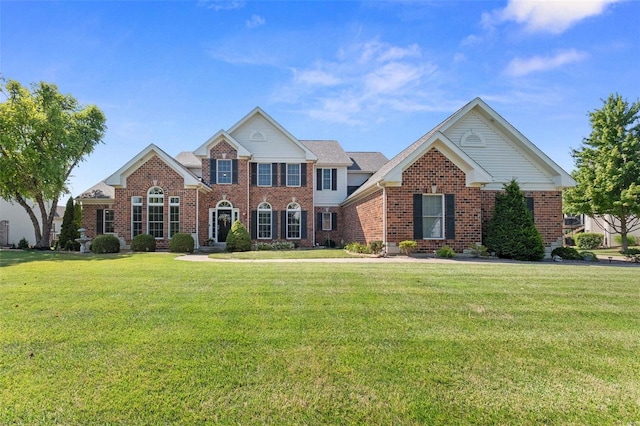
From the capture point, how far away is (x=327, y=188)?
24438mm

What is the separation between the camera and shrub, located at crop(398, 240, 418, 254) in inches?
555

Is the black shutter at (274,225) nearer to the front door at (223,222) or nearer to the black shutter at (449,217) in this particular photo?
the front door at (223,222)

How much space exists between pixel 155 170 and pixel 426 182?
14.3 meters

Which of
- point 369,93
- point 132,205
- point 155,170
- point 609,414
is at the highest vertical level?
point 369,93

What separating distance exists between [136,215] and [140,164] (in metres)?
2.81

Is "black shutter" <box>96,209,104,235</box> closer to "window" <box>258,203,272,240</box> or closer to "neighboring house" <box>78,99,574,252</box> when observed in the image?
"neighboring house" <box>78,99,574,252</box>

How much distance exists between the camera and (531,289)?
701 centimetres

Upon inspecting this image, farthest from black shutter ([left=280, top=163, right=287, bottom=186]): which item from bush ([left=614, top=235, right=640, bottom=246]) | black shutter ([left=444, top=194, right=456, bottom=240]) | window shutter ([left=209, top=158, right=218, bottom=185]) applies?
bush ([left=614, top=235, right=640, bottom=246])

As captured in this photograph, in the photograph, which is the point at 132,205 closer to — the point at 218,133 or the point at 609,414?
the point at 218,133

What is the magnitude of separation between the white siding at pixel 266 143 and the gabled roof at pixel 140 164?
15.1ft

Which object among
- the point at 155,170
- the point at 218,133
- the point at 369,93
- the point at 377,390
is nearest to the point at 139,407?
the point at 377,390

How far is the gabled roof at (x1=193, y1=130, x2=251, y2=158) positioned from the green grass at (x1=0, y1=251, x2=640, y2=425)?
15470 mm

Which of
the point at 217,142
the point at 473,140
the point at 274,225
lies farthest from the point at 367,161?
the point at 217,142

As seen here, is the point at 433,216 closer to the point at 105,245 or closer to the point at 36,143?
the point at 105,245
